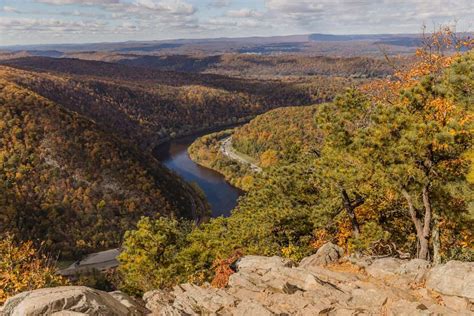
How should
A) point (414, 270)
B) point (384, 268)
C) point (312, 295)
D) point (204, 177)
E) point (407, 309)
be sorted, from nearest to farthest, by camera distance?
point (407, 309) → point (312, 295) → point (414, 270) → point (384, 268) → point (204, 177)

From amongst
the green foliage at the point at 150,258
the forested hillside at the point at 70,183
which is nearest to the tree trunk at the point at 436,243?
the green foliage at the point at 150,258

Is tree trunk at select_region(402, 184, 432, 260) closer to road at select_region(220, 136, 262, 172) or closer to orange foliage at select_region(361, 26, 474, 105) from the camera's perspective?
orange foliage at select_region(361, 26, 474, 105)

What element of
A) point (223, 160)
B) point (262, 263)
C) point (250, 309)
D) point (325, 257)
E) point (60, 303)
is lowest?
point (223, 160)

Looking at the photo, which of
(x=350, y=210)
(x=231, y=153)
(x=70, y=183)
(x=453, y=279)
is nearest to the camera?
(x=453, y=279)

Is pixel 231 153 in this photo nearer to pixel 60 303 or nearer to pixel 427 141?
pixel 427 141

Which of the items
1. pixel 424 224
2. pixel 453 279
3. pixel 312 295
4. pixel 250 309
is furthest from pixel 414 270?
pixel 250 309

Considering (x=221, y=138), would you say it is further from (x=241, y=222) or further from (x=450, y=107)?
(x=450, y=107)
